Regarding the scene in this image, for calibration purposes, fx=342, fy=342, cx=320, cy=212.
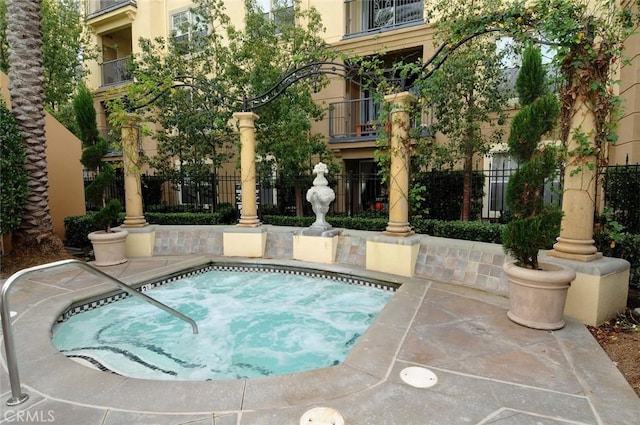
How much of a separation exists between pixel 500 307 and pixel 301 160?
6.79 metres

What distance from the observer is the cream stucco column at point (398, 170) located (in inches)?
220

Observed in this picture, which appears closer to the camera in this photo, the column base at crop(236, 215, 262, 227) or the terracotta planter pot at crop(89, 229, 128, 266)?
the terracotta planter pot at crop(89, 229, 128, 266)

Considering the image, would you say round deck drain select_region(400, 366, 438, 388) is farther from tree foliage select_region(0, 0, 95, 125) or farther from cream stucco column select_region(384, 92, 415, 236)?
tree foliage select_region(0, 0, 95, 125)

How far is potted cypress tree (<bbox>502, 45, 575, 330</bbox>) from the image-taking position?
3.46 meters

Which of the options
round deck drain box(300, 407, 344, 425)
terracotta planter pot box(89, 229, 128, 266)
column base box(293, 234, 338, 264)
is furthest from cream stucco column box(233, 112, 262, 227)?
round deck drain box(300, 407, 344, 425)

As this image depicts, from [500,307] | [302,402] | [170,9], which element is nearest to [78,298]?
[302,402]

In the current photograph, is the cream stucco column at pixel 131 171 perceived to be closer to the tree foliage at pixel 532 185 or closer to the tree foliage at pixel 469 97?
A: the tree foliage at pixel 469 97

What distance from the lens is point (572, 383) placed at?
2.60 m

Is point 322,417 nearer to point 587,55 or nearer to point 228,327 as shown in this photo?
point 228,327

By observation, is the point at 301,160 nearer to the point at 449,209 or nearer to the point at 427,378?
the point at 449,209

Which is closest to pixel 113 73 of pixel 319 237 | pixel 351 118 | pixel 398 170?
pixel 351 118

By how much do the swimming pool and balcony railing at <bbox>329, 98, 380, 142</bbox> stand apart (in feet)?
23.8

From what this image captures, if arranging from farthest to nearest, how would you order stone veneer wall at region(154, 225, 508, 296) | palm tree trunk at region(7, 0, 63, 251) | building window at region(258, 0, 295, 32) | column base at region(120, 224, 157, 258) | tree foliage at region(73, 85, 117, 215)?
building window at region(258, 0, 295, 32)
column base at region(120, 224, 157, 258)
tree foliage at region(73, 85, 117, 215)
palm tree trunk at region(7, 0, 63, 251)
stone veneer wall at region(154, 225, 508, 296)

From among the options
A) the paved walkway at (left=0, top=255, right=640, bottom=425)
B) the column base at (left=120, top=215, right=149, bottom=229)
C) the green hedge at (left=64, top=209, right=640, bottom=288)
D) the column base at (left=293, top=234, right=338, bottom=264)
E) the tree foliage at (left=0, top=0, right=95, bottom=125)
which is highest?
the tree foliage at (left=0, top=0, right=95, bottom=125)
